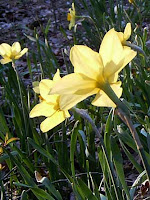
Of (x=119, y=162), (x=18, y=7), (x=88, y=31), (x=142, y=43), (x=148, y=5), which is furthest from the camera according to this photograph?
(x=18, y=7)

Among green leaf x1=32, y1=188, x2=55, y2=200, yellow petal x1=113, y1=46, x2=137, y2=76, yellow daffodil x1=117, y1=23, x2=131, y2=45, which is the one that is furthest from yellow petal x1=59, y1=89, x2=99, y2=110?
yellow daffodil x1=117, y1=23, x2=131, y2=45

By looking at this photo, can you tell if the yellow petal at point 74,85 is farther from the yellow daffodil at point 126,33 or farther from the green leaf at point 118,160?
the yellow daffodil at point 126,33

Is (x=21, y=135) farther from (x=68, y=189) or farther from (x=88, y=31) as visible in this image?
(x=88, y=31)

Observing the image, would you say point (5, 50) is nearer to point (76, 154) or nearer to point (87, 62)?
point (76, 154)

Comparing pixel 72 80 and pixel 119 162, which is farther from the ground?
pixel 72 80

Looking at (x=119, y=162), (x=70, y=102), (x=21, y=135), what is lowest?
(x=21, y=135)

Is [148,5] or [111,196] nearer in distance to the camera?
[111,196]

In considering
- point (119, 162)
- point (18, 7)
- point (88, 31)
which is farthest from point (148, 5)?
point (119, 162)

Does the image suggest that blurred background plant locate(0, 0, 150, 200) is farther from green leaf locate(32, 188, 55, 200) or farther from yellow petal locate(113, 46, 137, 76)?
yellow petal locate(113, 46, 137, 76)
